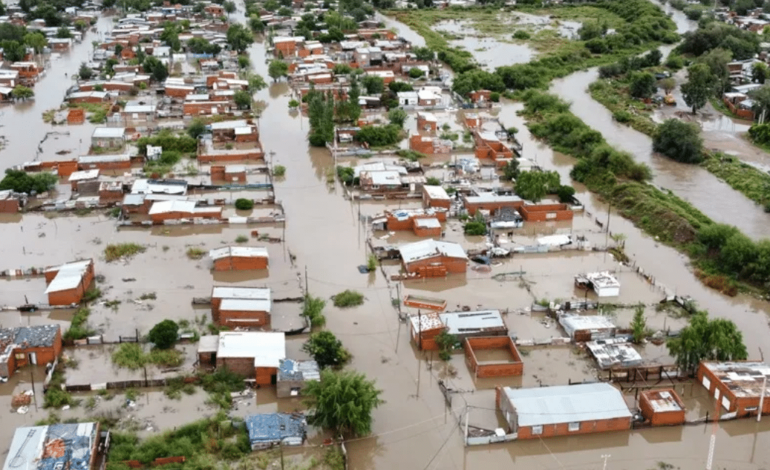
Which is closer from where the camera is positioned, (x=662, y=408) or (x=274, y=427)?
(x=274, y=427)

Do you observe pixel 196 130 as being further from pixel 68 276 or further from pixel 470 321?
pixel 470 321

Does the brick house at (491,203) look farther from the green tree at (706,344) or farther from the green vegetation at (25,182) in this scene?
the green vegetation at (25,182)

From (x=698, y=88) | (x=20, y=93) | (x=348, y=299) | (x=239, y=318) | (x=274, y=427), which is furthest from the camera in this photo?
→ (x=20, y=93)

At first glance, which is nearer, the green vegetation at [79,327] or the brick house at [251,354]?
the brick house at [251,354]

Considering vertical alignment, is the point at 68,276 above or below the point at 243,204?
above

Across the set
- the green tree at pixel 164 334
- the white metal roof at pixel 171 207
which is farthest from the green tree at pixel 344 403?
the white metal roof at pixel 171 207

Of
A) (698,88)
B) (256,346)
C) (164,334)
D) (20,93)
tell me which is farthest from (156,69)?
(256,346)

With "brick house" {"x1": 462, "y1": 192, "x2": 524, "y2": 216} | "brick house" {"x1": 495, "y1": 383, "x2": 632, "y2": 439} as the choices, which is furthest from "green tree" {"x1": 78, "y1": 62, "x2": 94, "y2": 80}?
"brick house" {"x1": 495, "y1": 383, "x2": 632, "y2": 439}
